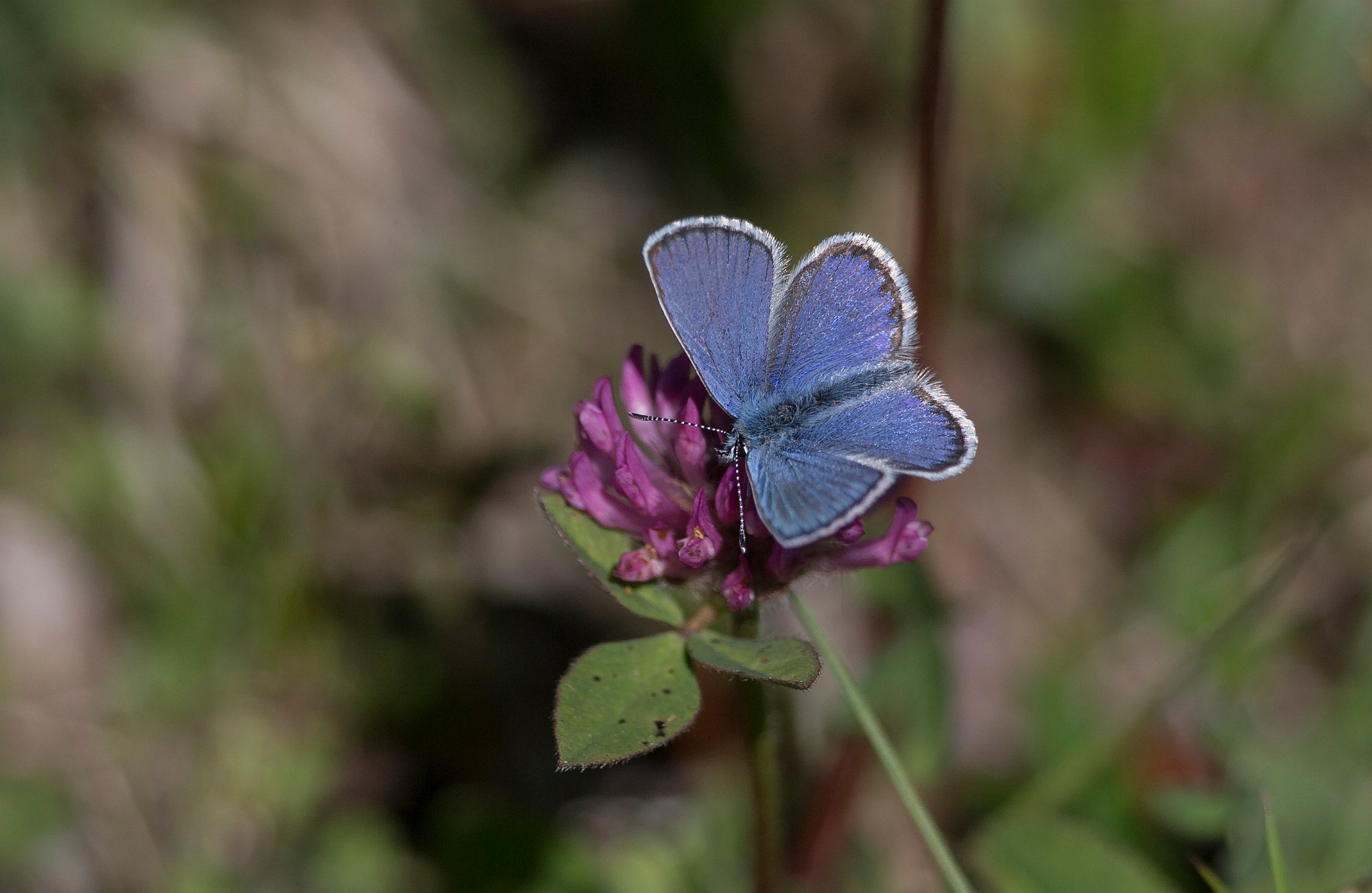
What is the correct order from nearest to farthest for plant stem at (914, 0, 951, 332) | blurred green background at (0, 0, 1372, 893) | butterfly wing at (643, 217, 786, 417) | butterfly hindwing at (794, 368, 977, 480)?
butterfly hindwing at (794, 368, 977, 480) → butterfly wing at (643, 217, 786, 417) → plant stem at (914, 0, 951, 332) → blurred green background at (0, 0, 1372, 893)

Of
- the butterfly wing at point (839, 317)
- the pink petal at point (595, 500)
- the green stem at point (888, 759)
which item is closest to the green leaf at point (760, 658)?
the green stem at point (888, 759)

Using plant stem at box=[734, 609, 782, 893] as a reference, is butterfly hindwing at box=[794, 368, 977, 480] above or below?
above

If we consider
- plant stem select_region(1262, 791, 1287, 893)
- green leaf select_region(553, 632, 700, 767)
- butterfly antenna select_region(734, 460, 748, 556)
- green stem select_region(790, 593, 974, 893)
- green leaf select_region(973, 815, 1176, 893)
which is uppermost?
butterfly antenna select_region(734, 460, 748, 556)

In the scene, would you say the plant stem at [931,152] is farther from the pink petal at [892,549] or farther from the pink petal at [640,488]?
the pink petal at [640,488]

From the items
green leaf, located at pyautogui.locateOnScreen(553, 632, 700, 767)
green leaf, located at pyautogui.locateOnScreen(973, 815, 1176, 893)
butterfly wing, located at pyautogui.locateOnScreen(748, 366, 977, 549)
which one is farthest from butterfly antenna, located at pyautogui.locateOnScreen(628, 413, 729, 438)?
green leaf, located at pyautogui.locateOnScreen(973, 815, 1176, 893)

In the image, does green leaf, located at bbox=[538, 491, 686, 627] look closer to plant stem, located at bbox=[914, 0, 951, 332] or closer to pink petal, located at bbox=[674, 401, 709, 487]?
pink petal, located at bbox=[674, 401, 709, 487]

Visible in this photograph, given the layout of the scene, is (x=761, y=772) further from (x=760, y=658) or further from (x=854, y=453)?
(x=854, y=453)
